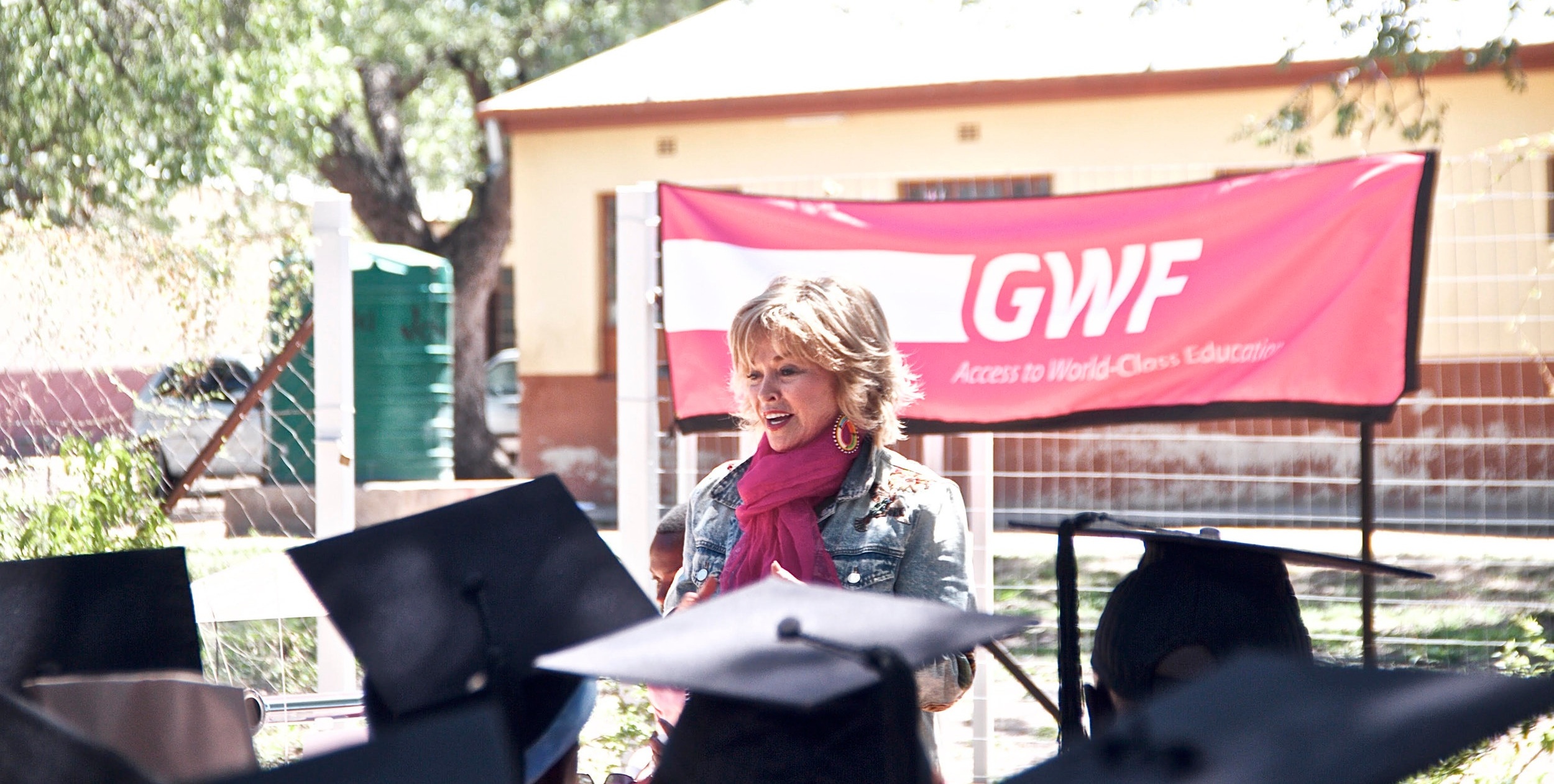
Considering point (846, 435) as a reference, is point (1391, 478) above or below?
below

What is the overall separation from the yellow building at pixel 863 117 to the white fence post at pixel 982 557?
17.2 ft

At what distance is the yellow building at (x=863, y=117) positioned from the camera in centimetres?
1031

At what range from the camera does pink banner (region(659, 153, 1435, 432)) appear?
4020 millimetres

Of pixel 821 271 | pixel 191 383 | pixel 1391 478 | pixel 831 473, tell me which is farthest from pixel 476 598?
pixel 1391 478

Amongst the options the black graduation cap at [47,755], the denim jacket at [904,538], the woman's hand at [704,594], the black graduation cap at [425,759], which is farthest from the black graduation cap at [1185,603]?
the black graduation cap at [47,755]

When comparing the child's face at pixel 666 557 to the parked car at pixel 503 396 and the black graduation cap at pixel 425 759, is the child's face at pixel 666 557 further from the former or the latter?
the parked car at pixel 503 396

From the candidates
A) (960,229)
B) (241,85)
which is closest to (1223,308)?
(960,229)

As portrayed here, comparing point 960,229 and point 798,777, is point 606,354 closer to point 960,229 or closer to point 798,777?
point 960,229

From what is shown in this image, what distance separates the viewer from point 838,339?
2748 millimetres

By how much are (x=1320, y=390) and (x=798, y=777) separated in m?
2.91

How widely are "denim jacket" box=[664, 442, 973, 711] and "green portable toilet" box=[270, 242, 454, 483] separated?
8885 mm

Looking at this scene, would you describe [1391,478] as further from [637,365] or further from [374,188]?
[374,188]

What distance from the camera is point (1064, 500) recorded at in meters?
5.11

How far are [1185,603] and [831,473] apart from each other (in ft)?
2.52
